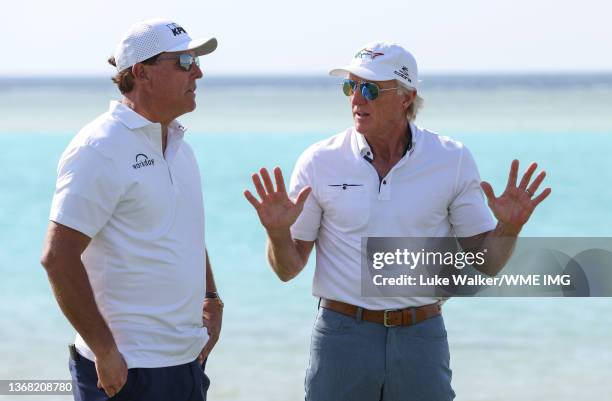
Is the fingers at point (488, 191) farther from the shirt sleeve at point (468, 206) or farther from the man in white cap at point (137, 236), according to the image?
the man in white cap at point (137, 236)

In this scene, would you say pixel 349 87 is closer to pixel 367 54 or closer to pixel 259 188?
pixel 367 54

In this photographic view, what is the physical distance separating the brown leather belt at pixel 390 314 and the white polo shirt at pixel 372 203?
2cm

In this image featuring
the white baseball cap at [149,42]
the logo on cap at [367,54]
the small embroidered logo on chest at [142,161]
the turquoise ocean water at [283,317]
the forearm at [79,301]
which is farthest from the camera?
the turquoise ocean water at [283,317]

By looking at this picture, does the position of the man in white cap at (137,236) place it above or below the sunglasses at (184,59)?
below

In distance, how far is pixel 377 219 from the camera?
4703mm

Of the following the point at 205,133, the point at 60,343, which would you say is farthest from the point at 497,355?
the point at 205,133

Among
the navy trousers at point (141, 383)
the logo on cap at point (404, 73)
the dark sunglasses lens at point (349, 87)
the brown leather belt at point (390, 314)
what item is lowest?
the navy trousers at point (141, 383)

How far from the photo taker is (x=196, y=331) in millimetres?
4324

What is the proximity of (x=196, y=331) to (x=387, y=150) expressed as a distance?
1.17 meters

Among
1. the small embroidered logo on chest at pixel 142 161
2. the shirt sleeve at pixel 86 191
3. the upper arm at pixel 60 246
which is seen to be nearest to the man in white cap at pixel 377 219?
the small embroidered logo on chest at pixel 142 161

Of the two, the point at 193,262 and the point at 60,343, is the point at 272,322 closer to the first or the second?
the point at 60,343

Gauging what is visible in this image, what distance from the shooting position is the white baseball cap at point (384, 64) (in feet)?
15.8

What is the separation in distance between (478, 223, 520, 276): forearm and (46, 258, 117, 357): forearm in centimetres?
170

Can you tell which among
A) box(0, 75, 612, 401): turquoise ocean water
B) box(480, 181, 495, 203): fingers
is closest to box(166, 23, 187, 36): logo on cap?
box(480, 181, 495, 203): fingers
